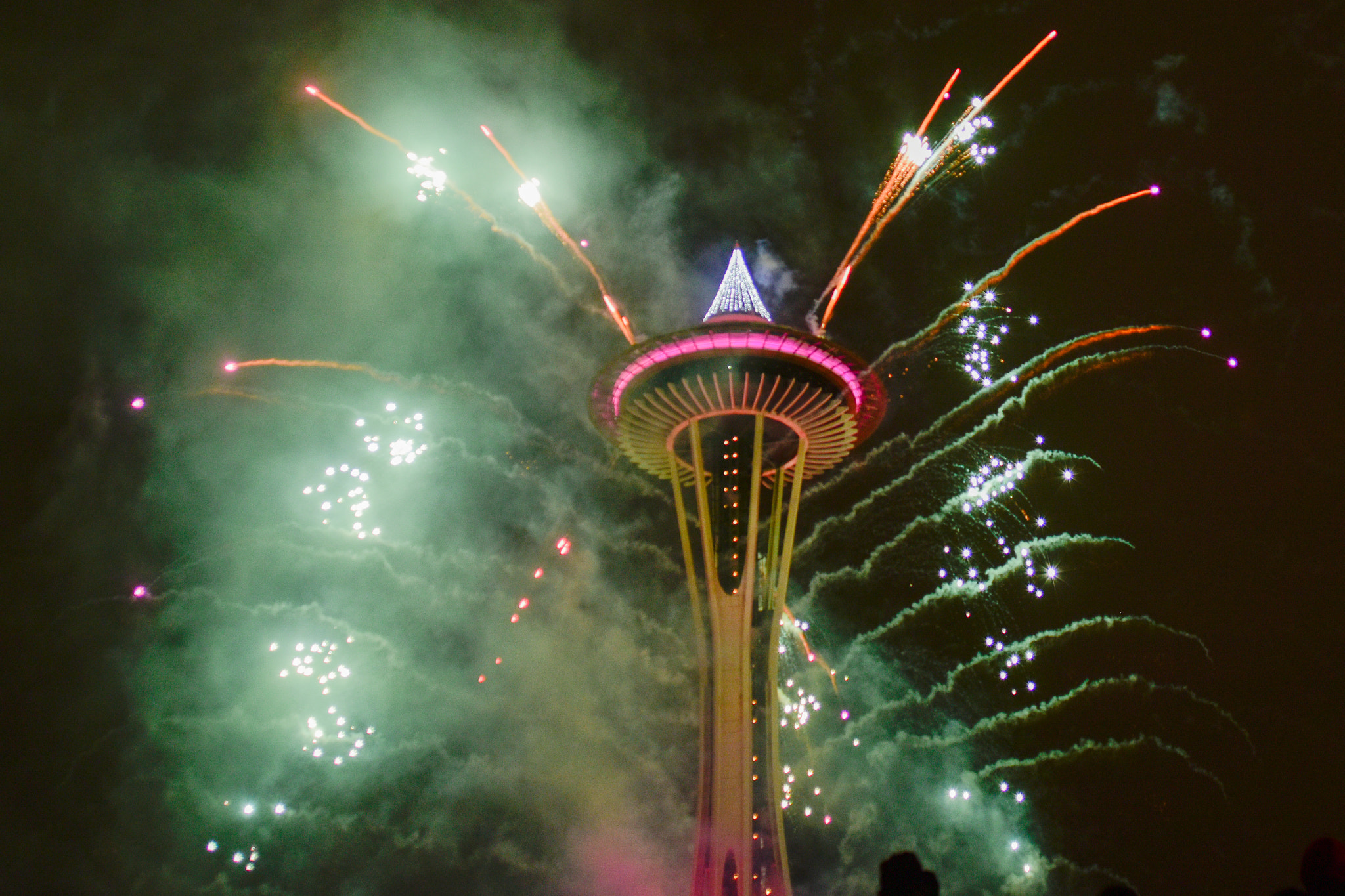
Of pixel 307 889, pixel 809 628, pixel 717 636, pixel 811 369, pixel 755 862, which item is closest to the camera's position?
pixel 755 862

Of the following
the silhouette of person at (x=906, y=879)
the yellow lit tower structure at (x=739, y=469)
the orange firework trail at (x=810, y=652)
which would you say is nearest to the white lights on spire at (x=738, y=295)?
the yellow lit tower structure at (x=739, y=469)

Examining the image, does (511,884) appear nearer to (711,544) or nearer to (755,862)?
(755,862)

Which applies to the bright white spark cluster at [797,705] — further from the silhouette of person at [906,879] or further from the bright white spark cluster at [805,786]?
the silhouette of person at [906,879]

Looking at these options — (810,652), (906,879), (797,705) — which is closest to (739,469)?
(810,652)

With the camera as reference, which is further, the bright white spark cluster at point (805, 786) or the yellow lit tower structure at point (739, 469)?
the bright white spark cluster at point (805, 786)

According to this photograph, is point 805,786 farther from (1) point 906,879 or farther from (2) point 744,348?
(1) point 906,879

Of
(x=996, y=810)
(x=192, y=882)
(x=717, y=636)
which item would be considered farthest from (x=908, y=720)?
(x=192, y=882)
